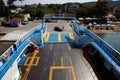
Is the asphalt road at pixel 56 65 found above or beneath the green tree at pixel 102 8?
beneath

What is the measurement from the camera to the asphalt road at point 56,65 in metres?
26.1

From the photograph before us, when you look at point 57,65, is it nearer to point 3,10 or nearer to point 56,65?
point 56,65

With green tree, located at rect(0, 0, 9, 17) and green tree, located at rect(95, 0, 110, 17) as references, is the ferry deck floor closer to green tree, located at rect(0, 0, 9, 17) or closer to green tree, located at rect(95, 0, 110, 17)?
green tree, located at rect(0, 0, 9, 17)

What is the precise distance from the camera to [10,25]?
84.5 m

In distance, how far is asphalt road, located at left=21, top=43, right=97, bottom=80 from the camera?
26.1 meters

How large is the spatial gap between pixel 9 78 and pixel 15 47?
8.80m

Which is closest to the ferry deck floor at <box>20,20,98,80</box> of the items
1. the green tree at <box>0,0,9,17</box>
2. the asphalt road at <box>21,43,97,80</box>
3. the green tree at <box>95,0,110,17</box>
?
the asphalt road at <box>21,43,97,80</box>

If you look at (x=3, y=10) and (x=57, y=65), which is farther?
(x=3, y=10)

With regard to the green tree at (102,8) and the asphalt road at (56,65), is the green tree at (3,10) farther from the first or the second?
the asphalt road at (56,65)

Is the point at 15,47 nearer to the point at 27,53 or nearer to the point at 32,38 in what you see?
the point at 27,53

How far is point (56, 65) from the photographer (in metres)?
30.2

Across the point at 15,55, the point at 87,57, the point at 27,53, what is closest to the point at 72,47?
the point at 87,57

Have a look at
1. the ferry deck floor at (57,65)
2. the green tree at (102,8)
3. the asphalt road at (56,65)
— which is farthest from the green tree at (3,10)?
the asphalt road at (56,65)

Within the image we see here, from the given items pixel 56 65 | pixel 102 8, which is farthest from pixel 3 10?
pixel 56 65
